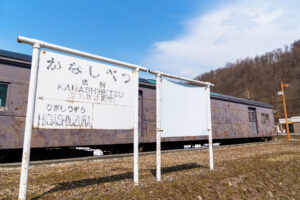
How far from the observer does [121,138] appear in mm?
7750

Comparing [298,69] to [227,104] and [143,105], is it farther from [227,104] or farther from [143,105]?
[143,105]

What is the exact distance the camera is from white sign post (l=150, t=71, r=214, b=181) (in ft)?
11.9

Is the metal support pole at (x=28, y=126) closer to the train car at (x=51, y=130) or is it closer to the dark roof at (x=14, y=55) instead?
the train car at (x=51, y=130)

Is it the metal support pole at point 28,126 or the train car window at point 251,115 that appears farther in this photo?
the train car window at point 251,115

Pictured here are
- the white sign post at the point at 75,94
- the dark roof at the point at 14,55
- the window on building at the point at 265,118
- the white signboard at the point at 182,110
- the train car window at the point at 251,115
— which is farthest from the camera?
the window on building at the point at 265,118

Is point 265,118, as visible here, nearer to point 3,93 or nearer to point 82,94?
point 82,94

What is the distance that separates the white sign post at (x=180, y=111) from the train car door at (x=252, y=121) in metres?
12.0

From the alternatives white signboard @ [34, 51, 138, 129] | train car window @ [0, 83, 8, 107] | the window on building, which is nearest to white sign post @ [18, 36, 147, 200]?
white signboard @ [34, 51, 138, 129]

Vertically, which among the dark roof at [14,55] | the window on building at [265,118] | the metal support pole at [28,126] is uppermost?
the dark roof at [14,55]

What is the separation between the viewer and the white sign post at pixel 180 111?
3.63 m

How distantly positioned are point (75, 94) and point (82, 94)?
3.9 inches

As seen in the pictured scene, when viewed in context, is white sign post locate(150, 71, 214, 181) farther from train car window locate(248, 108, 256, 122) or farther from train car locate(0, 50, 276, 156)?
train car window locate(248, 108, 256, 122)

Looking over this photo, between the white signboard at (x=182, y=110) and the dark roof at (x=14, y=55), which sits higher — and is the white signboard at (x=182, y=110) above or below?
below

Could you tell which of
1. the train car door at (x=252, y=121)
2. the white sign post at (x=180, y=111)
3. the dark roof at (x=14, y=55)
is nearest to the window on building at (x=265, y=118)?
the train car door at (x=252, y=121)
